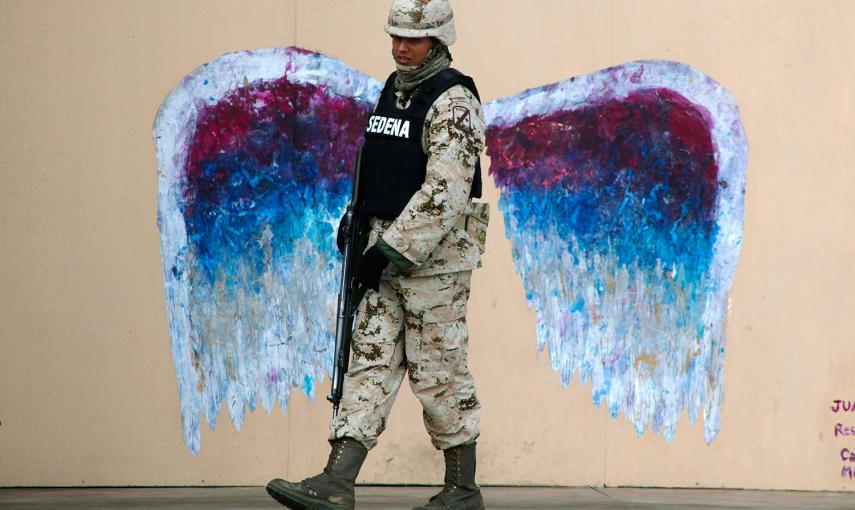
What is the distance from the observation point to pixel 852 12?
5742 mm

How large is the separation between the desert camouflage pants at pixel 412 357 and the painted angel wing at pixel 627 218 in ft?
3.85

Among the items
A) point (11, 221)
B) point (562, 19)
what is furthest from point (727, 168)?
point (11, 221)

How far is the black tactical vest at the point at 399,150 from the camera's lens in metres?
4.47

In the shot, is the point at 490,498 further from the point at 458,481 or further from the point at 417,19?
the point at 417,19

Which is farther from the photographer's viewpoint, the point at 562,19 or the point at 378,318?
the point at 562,19

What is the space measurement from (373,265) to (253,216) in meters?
1.39

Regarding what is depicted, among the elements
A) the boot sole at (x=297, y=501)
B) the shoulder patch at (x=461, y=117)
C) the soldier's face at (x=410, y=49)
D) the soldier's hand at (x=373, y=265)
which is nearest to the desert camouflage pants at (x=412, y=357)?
the soldier's hand at (x=373, y=265)

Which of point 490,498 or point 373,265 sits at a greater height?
point 373,265

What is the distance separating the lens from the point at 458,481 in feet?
15.4

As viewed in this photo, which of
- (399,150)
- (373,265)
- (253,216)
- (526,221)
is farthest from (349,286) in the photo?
(526,221)

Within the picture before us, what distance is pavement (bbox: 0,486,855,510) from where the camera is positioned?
208 inches

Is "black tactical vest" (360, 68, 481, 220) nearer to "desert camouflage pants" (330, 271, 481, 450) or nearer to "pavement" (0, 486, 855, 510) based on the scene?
Result: "desert camouflage pants" (330, 271, 481, 450)

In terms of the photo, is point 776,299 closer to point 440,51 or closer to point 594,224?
point 594,224

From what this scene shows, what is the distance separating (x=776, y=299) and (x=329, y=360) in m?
1.97
